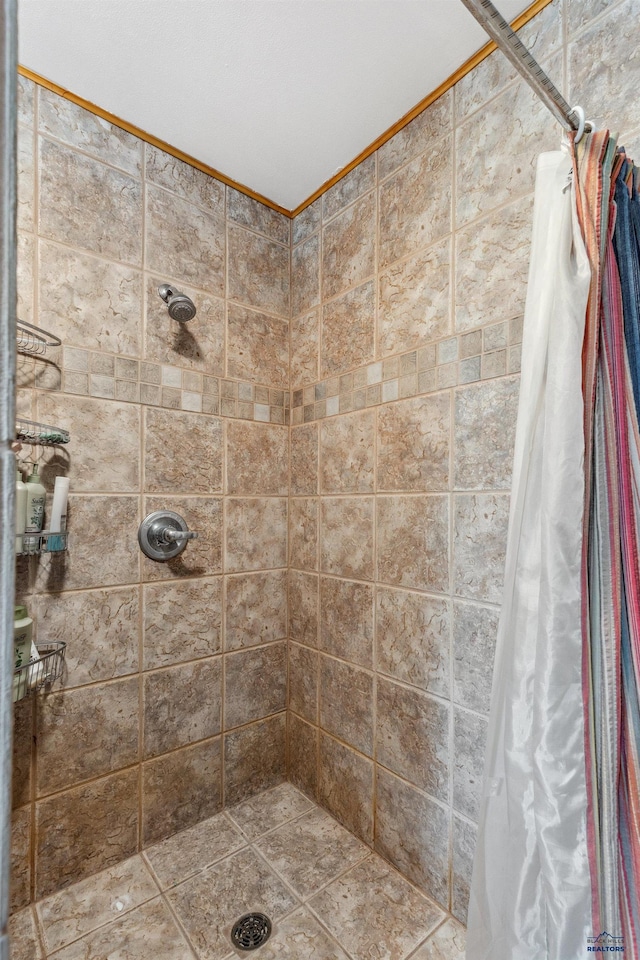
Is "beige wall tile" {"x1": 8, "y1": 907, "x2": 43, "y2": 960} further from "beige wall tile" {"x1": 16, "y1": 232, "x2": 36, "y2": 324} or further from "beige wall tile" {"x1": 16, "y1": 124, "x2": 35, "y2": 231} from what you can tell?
"beige wall tile" {"x1": 16, "y1": 124, "x2": 35, "y2": 231}

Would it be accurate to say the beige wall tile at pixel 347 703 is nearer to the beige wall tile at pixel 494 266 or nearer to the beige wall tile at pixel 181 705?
the beige wall tile at pixel 181 705

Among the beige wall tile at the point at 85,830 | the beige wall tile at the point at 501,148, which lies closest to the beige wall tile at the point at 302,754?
the beige wall tile at the point at 85,830

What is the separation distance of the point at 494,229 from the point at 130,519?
1142 mm

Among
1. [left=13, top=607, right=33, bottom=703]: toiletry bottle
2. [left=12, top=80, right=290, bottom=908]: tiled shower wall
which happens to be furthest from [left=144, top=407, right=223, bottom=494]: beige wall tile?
Result: [left=13, top=607, right=33, bottom=703]: toiletry bottle

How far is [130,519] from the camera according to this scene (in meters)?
1.24

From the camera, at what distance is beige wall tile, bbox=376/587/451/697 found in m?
1.08

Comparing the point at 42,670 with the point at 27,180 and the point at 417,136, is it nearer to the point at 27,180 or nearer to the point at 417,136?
the point at 27,180

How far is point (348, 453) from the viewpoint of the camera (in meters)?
1.36

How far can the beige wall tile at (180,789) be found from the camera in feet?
4.14

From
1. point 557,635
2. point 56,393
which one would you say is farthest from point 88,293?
point 557,635

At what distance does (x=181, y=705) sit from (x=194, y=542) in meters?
0.47

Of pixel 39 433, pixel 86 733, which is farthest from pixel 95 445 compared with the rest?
pixel 86 733

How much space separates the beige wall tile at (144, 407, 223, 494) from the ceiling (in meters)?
0.79

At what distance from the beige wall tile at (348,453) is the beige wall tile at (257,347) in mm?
278
